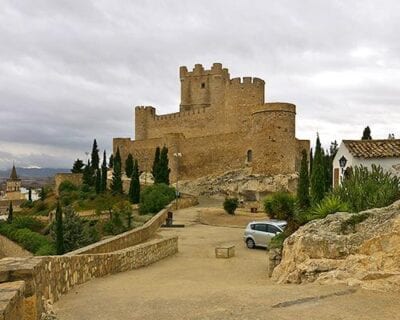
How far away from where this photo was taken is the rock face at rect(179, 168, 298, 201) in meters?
39.9

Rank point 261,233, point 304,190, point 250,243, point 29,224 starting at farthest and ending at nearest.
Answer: point 29,224 → point 304,190 → point 250,243 → point 261,233

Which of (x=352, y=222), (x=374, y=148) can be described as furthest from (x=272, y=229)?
(x=352, y=222)

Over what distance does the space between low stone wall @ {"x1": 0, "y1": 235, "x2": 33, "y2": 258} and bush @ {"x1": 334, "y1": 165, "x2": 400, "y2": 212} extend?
90.2ft

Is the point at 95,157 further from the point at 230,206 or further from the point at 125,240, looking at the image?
the point at 125,240

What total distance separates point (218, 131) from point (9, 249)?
23.5 metres

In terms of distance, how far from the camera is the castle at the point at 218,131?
40625mm

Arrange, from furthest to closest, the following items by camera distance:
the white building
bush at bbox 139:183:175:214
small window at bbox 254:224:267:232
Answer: bush at bbox 139:183:175:214 < small window at bbox 254:224:267:232 < the white building

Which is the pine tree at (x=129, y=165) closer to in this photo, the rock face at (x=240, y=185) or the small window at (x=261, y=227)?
the rock face at (x=240, y=185)

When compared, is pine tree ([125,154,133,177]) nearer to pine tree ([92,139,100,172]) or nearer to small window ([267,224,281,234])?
pine tree ([92,139,100,172])

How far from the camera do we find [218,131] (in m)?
49.5

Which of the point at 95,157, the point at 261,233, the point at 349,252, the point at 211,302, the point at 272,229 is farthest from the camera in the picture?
the point at 95,157

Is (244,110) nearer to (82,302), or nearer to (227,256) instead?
(227,256)

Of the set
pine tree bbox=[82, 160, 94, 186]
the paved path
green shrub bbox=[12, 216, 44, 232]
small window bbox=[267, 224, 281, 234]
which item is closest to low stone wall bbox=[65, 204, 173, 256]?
the paved path

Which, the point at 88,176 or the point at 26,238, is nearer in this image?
the point at 26,238
